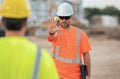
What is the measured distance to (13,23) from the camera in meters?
2.71

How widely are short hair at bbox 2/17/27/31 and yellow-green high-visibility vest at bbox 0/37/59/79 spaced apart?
0.10 meters

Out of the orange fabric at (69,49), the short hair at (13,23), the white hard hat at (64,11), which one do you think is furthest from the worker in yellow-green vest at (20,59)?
the white hard hat at (64,11)

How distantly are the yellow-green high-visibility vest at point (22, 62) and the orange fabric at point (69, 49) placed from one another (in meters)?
3.06

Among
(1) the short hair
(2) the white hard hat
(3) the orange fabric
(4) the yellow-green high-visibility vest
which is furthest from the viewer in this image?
(2) the white hard hat

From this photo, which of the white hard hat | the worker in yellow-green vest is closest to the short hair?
the worker in yellow-green vest

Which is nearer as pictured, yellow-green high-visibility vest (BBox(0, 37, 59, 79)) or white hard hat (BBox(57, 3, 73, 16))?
yellow-green high-visibility vest (BBox(0, 37, 59, 79))

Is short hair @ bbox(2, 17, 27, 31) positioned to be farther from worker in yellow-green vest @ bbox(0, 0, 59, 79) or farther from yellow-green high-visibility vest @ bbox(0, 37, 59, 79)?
yellow-green high-visibility vest @ bbox(0, 37, 59, 79)

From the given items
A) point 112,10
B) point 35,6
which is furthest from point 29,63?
point 112,10

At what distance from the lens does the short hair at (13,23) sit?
2.71 meters

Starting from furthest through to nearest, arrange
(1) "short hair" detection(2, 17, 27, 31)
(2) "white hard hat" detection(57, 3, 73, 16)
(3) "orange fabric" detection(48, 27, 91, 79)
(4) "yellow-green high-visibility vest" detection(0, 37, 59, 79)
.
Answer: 1. (2) "white hard hat" detection(57, 3, 73, 16)
2. (3) "orange fabric" detection(48, 27, 91, 79)
3. (1) "short hair" detection(2, 17, 27, 31)
4. (4) "yellow-green high-visibility vest" detection(0, 37, 59, 79)

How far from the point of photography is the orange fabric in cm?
570

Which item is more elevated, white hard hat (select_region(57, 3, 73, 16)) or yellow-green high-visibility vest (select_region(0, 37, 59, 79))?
yellow-green high-visibility vest (select_region(0, 37, 59, 79))

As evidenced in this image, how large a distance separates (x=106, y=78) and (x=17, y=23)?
34.5 feet

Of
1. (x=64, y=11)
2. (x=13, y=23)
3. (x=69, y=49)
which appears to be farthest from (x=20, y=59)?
(x=64, y=11)
